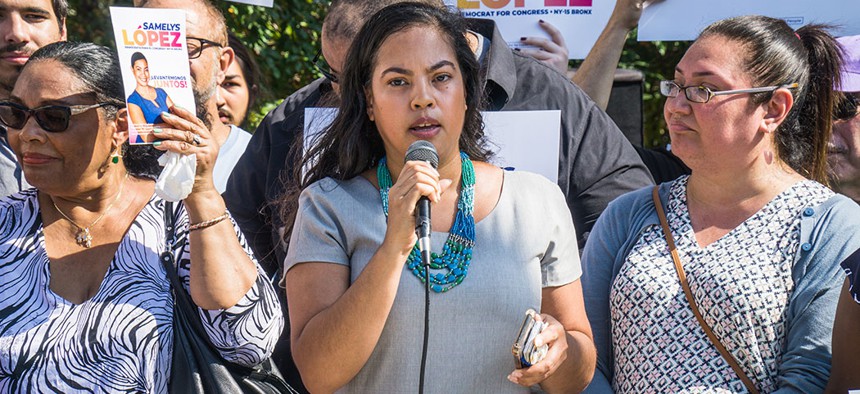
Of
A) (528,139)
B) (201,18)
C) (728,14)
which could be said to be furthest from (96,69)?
(728,14)

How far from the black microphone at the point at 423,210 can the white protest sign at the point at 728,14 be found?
2.15 metres

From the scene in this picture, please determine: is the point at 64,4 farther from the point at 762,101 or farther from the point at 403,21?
the point at 762,101

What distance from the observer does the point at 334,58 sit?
391 cm

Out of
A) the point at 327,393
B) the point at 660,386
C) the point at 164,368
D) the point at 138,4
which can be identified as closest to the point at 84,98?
the point at 164,368

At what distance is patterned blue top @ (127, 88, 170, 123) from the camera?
2.73 m

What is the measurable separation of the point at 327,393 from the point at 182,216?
786 mm

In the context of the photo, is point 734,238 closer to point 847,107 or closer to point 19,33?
point 847,107

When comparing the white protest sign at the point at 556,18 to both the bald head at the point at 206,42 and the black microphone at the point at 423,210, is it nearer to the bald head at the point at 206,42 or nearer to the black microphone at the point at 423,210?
the bald head at the point at 206,42

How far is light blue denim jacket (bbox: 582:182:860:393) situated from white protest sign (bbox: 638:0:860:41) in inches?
51.0

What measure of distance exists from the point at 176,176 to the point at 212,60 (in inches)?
67.0

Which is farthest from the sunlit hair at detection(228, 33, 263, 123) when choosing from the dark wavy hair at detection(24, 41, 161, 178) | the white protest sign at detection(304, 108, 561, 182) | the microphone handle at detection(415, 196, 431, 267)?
the microphone handle at detection(415, 196, 431, 267)

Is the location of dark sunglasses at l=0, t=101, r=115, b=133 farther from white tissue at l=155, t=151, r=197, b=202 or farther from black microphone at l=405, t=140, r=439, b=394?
black microphone at l=405, t=140, r=439, b=394

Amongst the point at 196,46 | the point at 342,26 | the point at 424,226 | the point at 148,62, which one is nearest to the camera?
the point at 424,226

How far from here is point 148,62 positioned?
2750mm
